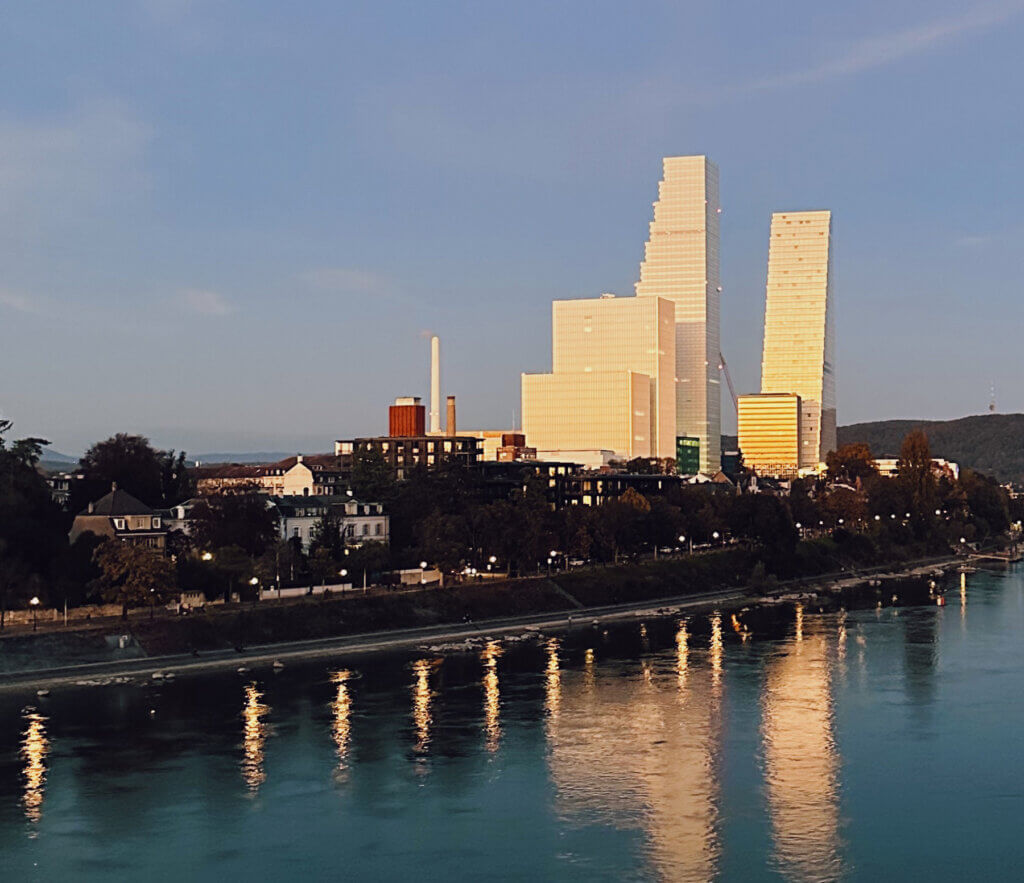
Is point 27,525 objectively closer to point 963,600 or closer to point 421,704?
point 421,704

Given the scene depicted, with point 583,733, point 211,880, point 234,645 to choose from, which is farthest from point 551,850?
point 234,645

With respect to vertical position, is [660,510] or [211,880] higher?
[660,510]

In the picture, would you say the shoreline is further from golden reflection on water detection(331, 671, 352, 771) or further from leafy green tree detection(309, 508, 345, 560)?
leafy green tree detection(309, 508, 345, 560)

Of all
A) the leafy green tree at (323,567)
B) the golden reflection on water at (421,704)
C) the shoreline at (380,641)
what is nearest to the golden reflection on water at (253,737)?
the shoreline at (380,641)

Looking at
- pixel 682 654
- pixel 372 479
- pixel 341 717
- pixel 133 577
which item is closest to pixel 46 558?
pixel 133 577

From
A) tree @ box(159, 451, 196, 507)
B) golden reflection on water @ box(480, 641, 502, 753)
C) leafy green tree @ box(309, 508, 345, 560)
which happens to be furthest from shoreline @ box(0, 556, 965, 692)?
tree @ box(159, 451, 196, 507)

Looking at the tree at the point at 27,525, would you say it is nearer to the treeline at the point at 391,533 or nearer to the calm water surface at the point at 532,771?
the treeline at the point at 391,533

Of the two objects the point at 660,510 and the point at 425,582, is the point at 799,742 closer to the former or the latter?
the point at 425,582
